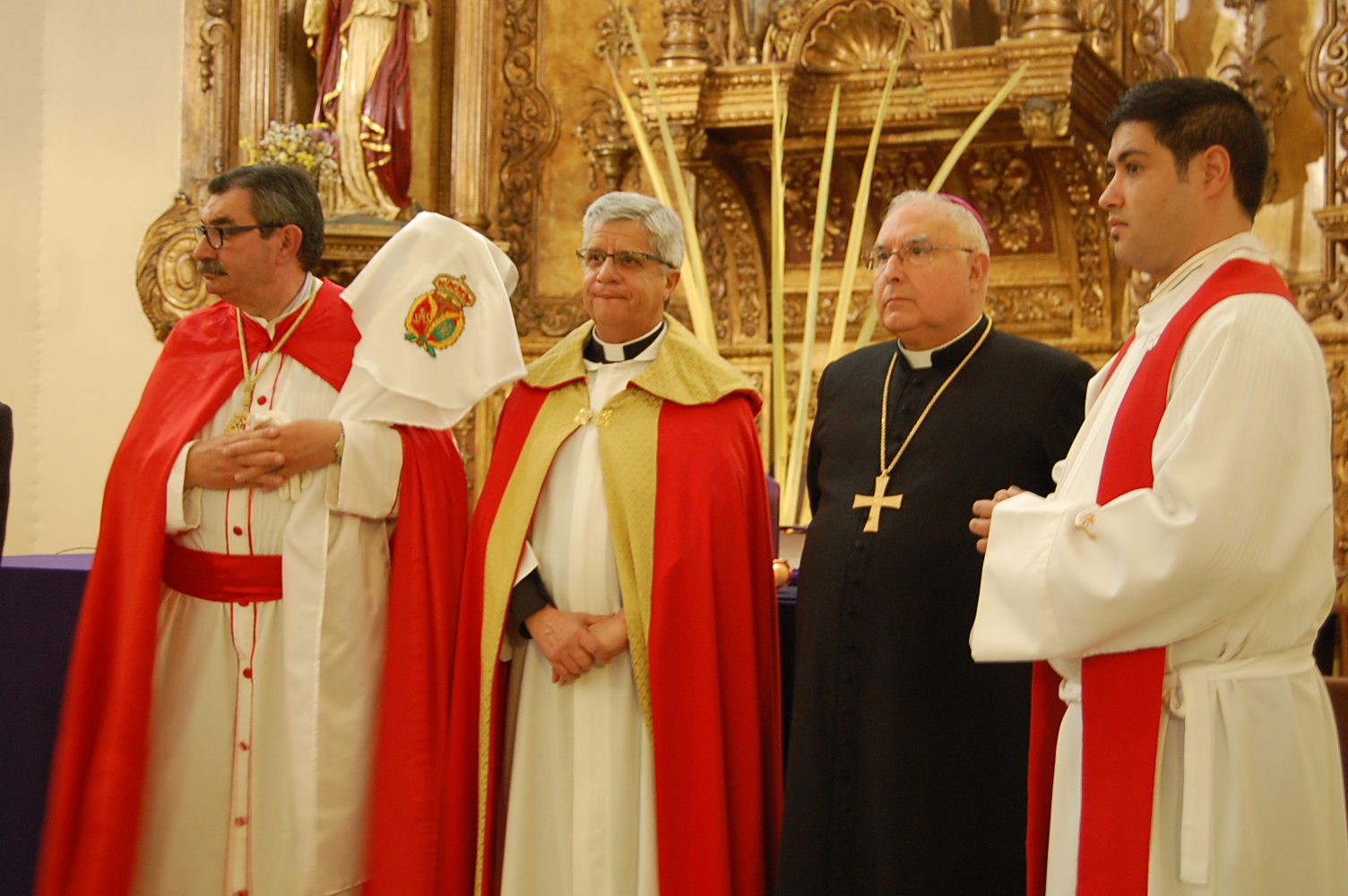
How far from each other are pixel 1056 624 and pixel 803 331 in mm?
4431

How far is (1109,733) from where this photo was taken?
7.43 feet

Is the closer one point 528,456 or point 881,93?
point 528,456

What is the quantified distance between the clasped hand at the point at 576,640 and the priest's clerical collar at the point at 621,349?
0.62m

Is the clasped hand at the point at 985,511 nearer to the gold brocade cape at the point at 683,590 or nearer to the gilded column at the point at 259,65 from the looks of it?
→ the gold brocade cape at the point at 683,590

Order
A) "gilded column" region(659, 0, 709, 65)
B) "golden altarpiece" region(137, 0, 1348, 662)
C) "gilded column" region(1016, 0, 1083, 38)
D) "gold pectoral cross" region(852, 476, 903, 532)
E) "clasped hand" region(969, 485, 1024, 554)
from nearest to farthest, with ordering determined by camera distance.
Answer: "clasped hand" region(969, 485, 1024, 554) < "gold pectoral cross" region(852, 476, 903, 532) < "gilded column" region(1016, 0, 1083, 38) < "golden altarpiece" region(137, 0, 1348, 662) < "gilded column" region(659, 0, 709, 65)

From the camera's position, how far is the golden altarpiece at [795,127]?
5.60 metres

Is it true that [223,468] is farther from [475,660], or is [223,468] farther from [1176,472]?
[1176,472]

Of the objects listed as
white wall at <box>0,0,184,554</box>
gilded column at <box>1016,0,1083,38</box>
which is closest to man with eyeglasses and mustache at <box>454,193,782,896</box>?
gilded column at <box>1016,0,1083,38</box>

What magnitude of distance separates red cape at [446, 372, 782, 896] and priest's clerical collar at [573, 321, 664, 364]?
0.57 feet

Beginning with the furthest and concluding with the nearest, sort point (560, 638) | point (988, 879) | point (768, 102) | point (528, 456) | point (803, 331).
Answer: point (803, 331) → point (768, 102) → point (528, 456) → point (560, 638) → point (988, 879)

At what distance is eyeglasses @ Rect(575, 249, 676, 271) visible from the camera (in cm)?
322

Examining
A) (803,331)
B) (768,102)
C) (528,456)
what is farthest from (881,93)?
(528,456)

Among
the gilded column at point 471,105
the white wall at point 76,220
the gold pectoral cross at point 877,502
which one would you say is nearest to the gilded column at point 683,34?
the gilded column at point 471,105

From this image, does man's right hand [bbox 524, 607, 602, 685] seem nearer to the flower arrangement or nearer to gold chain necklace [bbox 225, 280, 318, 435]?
gold chain necklace [bbox 225, 280, 318, 435]
